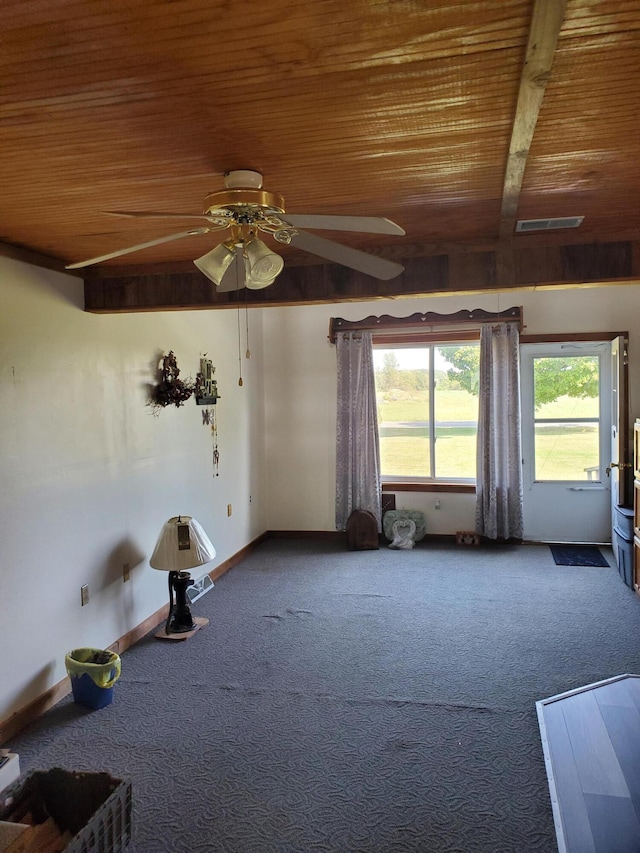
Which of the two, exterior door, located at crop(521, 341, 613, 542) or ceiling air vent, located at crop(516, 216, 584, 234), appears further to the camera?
exterior door, located at crop(521, 341, 613, 542)

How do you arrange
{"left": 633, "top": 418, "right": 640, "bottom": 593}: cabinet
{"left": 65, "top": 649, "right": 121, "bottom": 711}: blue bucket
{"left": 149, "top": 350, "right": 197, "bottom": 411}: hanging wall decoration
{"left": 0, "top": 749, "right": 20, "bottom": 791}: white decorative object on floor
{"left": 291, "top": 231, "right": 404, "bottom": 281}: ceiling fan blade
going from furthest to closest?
{"left": 633, "top": 418, "right": 640, "bottom": 593}: cabinet → {"left": 149, "top": 350, "right": 197, "bottom": 411}: hanging wall decoration → {"left": 65, "top": 649, "right": 121, "bottom": 711}: blue bucket → {"left": 0, "top": 749, "right": 20, "bottom": 791}: white decorative object on floor → {"left": 291, "top": 231, "right": 404, "bottom": 281}: ceiling fan blade

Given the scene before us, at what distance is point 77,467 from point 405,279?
2007 mm

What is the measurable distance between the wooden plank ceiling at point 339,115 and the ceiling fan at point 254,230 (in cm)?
10

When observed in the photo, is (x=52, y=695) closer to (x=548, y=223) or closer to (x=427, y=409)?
(x=548, y=223)

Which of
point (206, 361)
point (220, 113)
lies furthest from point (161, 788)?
point (206, 361)

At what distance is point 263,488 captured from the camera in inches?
249

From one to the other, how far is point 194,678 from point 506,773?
1.69 meters

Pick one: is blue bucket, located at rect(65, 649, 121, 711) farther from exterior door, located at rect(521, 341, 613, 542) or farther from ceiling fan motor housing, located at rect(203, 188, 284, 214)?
exterior door, located at rect(521, 341, 613, 542)

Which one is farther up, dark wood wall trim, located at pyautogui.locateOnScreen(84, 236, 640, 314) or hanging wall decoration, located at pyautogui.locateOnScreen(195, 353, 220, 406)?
dark wood wall trim, located at pyautogui.locateOnScreen(84, 236, 640, 314)

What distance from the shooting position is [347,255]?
2.02 metres

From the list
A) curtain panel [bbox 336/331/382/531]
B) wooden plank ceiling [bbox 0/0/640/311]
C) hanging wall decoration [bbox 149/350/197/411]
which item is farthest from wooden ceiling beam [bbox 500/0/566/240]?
curtain panel [bbox 336/331/382/531]

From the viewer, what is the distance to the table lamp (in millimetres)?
3785

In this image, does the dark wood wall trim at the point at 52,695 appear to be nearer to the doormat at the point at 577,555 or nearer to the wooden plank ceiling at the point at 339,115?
the wooden plank ceiling at the point at 339,115

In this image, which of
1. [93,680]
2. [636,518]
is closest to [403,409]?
[636,518]
